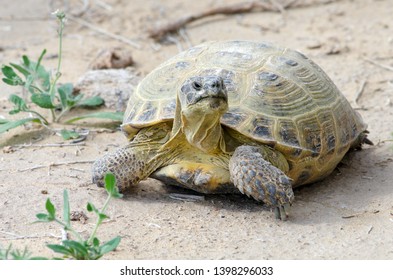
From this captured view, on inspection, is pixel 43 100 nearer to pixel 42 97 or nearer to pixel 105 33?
pixel 42 97

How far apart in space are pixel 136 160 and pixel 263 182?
0.88 metres

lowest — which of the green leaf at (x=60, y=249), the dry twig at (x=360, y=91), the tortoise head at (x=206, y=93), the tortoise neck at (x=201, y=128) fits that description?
the dry twig at (x=360, y=91)

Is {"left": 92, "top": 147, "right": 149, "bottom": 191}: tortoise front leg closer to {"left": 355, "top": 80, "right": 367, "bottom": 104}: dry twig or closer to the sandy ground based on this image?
the sandy ground

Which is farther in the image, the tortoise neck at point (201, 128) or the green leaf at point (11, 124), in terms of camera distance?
the green leaf at point (11, 124)

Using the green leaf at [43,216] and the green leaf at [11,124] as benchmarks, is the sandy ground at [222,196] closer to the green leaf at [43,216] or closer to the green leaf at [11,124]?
the green leaf at [11,124]

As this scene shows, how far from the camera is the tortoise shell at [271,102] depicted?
4602 millimetres

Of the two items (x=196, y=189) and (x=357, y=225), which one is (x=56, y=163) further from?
(x=357, y=225)

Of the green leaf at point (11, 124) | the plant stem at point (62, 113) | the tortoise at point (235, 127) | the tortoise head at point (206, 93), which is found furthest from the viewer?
the plant stem at point (62, 113)

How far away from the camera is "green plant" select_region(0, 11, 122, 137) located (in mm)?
5555

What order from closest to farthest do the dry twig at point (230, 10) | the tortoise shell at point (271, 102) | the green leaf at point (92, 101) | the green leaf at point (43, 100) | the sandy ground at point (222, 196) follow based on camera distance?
the sandy ground at point (222, 196) → the tortoise shell at point (271, 102) → the green leaf at point (43, 100) → the green leaf at point (92, 101) → the dry twig at point (230, 10)

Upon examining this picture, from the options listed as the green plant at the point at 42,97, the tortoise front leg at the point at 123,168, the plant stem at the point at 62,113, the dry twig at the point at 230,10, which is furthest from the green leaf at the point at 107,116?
the dry twig at the point at 230,10

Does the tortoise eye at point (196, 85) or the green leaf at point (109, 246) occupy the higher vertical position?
the tortoise eye at point (196, 85)

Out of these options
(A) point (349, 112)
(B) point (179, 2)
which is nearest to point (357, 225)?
(A) point (349, 112)

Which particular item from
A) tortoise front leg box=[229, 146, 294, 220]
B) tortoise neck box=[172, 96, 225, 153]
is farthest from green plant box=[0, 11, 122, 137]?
tortoise front leg box=[229, 146, 294, 220]
